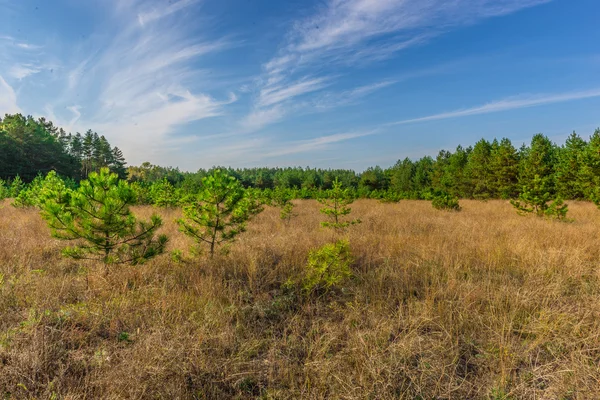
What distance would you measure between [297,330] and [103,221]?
316 centimetres

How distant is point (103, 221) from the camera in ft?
12.5

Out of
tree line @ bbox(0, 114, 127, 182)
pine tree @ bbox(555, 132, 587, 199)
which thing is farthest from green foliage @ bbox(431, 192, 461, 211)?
tree line @ bbox(0, 114, 127, 182)

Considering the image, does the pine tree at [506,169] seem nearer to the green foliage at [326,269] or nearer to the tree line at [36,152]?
the green foliage at [326,269]

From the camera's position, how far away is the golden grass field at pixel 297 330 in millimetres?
2109

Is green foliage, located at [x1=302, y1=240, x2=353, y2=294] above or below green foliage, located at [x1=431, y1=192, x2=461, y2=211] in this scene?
below

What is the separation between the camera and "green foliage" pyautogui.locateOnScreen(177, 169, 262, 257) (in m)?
4.86

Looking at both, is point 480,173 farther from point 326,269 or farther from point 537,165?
point 326,269

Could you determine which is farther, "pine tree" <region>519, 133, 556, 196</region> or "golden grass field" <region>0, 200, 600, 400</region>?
"pine tree" <region>519, 133, 556, 196</region>

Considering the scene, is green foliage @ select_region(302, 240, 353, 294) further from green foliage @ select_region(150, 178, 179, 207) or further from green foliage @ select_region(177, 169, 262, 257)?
green foliage @ select_region(150, 178, 179, 207)

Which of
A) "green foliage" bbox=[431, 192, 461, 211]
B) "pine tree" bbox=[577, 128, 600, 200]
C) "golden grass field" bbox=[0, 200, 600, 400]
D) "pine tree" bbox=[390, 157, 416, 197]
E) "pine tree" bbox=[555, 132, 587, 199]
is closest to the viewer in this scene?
"golden grass field" bbox=[0, 200, 600, 400]

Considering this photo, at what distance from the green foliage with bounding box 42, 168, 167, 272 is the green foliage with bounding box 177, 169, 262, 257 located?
724 millimetres

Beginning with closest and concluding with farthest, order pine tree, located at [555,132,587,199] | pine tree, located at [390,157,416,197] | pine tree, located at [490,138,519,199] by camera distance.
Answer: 1. pine tree, located at [555,132,587,199]
2. pine tree, located at [490,138,519,199]
3. pine tree, located at [390,157,416,197]

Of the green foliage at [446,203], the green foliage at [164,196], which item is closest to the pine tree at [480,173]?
the green foliage at [446,203]

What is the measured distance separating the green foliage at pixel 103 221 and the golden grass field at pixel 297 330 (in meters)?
0.39
